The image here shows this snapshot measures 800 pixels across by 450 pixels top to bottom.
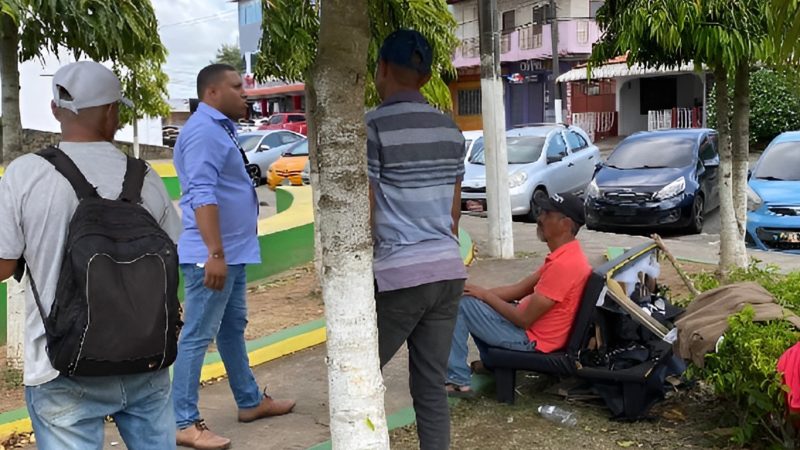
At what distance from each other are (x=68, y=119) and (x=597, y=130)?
107ft

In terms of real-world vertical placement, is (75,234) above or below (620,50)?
below

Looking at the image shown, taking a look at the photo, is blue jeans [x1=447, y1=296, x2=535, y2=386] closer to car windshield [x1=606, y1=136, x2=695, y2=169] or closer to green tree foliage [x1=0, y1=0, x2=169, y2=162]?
green tree foliage [x1=0, y1=0, x2=169, y2=162]

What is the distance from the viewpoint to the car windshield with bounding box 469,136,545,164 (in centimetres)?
1451

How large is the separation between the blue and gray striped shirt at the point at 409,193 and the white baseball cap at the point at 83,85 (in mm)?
1051

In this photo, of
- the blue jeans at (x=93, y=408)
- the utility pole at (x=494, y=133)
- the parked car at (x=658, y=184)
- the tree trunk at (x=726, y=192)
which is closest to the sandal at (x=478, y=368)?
the blue jeans at (x=93, y=408)

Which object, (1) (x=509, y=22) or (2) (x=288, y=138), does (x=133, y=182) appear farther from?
(1) (x=509, y=22)

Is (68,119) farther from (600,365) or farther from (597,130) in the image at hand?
(597,130)

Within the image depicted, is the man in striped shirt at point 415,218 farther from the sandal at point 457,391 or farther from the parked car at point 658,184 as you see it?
the parked car at point 658,184

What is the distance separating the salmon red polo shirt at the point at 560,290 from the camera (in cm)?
439

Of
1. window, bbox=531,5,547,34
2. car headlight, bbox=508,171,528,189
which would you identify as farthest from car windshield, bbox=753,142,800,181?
window, bbox=531,5,547,34

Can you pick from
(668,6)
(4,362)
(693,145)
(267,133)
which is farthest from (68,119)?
(267,133)

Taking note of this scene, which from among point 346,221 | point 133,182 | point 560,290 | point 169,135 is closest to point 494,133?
point 560,290

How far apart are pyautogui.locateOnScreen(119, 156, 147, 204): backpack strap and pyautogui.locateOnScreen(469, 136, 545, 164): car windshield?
38.8ft

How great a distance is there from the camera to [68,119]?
8.76 ft
